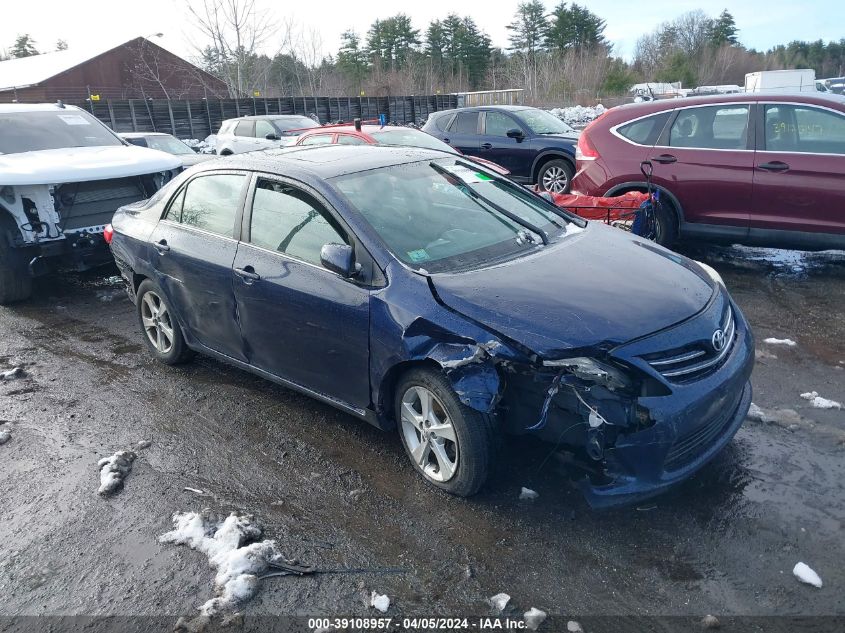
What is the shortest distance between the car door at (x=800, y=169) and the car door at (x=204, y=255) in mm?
5225

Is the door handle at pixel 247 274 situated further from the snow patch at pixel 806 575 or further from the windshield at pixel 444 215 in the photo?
the snow patch at pixel 806 575

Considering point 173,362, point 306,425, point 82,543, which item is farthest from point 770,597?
point 173,362

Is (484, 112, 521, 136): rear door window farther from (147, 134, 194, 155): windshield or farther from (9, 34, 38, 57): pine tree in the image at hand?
(9, 34, 38, 57): pine tree

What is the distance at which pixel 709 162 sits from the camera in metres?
7.04

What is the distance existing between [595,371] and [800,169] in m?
4.93

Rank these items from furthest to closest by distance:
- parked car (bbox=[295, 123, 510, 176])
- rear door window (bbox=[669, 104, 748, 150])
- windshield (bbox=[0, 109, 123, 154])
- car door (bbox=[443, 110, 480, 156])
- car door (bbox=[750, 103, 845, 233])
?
car door (bbox=[443, 110, 480, 156])
parked car (bbox=[295, 123, 510, 176])
windshield (bbox=[0, 109, 123, 154])
rear door window (bbox=[669, 104, 748, 150])
car door (bbox=[750, 103, 845, 233])

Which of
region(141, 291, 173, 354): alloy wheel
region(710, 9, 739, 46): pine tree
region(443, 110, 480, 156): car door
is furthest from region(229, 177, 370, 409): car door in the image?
region(710, 9, 739, 46): pine tree

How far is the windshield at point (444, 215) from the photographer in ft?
12.3

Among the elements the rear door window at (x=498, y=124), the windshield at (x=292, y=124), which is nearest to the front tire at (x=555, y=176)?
the rear door window at (x=498, y=124)

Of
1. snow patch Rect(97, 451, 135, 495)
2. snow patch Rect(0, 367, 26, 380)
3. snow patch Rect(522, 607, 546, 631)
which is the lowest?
snow patch Rect(0, 367, 26, 380)

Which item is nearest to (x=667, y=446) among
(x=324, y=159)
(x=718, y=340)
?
(x=718, y=340)

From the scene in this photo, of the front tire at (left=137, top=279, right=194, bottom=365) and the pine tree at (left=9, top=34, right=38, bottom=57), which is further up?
the pine tree at (left=9, top=34, right=38, bottom=57)

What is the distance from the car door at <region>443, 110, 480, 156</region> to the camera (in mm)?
12266

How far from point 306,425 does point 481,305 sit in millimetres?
1691
